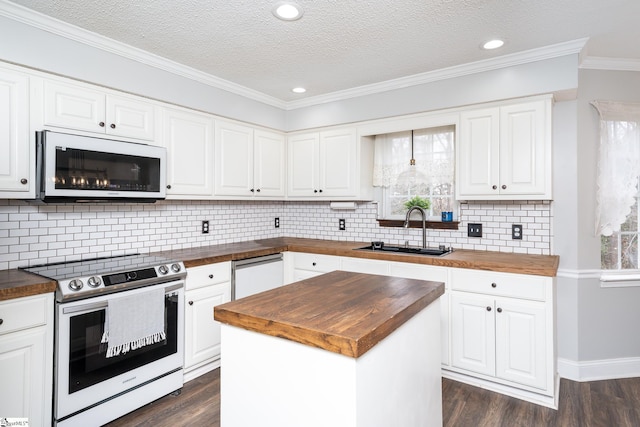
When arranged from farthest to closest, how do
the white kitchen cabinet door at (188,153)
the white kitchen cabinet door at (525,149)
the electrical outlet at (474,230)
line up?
the electrical outlet at (474,230) < the white kitchen cabinet door at (188,153) < the white kitchen cabinet door at (525,149)

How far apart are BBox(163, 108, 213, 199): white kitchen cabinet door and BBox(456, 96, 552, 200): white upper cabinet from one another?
2.18m

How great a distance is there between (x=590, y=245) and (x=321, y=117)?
8.72 feet

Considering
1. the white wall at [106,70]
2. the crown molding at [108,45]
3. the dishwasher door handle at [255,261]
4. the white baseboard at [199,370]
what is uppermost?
the crown molding at [108,45]

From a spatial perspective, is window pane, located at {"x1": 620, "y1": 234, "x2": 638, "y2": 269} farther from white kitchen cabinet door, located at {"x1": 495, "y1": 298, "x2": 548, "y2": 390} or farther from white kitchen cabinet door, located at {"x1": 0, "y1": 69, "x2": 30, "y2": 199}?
white kitchen cabinet door, located at {"x1": 0, "y1": 69, "x2": 30, "y2": 199}

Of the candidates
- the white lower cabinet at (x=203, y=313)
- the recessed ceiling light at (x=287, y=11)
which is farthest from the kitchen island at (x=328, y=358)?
the recessed ceiling light at (x=287, y=11)

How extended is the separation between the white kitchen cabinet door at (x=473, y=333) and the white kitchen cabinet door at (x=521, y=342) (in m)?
0.05

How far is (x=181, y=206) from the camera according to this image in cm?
335

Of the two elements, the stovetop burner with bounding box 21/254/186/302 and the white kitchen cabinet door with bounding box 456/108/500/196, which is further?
the white kitchen cabinet door with bounding box 456/108/500/196

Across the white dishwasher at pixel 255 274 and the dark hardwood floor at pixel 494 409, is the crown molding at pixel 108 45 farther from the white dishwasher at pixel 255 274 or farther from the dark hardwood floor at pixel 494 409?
the dark hardwood floor at pixel 494 409

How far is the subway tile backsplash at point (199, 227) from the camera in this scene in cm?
240

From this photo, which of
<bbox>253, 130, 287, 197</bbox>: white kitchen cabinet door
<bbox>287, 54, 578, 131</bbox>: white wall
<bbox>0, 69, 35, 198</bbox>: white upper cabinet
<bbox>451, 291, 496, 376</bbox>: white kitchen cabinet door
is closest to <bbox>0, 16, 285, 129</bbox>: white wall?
<bbox>0, 69, 35, 198</bbox>: white upper cabinet

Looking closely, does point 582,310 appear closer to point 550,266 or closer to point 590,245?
point 590,245

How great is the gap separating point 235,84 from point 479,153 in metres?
2.26

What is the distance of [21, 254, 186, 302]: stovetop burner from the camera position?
2.01 m
